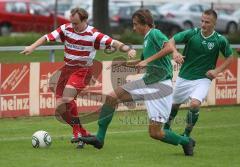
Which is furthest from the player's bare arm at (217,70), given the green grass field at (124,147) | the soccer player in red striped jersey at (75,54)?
the soccer player in red striped jersey at (75,54)

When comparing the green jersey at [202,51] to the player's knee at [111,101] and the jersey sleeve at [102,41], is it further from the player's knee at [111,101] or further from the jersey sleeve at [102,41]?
the player's knee at [111,101]

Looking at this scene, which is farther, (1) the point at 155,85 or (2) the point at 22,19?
(2) the point at 22,19

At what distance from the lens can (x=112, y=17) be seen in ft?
143

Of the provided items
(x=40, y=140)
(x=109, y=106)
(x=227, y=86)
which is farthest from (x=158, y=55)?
(x=227, y=86)

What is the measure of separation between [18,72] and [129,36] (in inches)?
477

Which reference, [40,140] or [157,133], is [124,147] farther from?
[157,133]

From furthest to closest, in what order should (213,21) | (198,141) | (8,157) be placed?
(198,141) < (213,21) < (8,157)

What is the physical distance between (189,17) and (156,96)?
3297 cm

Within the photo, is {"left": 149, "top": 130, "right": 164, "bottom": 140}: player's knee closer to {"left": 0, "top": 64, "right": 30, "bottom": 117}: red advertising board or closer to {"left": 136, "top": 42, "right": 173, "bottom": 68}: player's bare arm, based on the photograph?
{"left": 136, "top": 42, "right": 173, "bottom": 68}: player's bare arm

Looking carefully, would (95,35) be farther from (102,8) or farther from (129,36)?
(102,8)

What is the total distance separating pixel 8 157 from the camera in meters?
11.5

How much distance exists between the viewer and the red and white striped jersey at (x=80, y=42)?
1260 centimetres

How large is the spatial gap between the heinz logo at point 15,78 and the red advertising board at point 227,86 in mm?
4645

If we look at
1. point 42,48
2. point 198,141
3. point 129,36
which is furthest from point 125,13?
point 198,141
